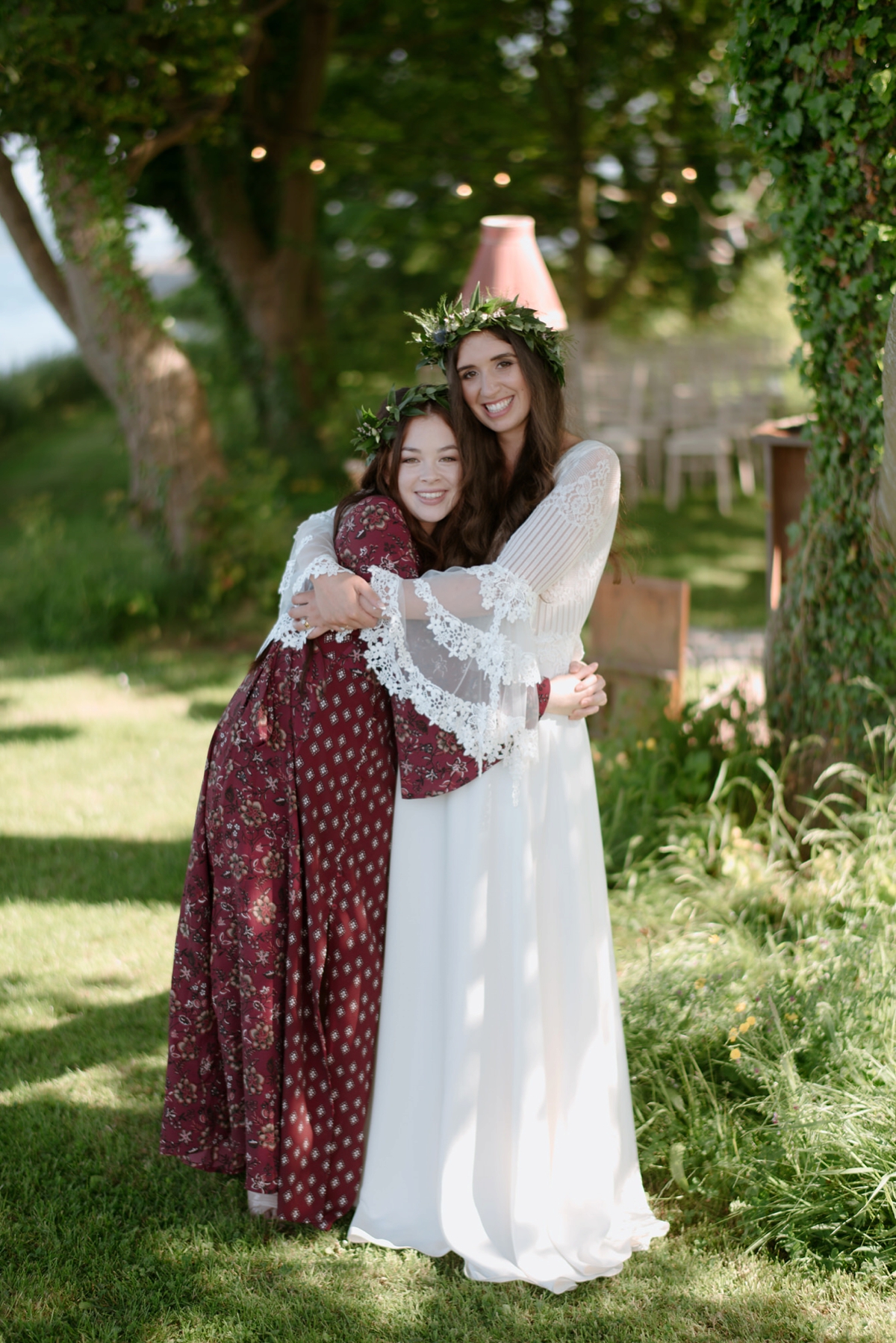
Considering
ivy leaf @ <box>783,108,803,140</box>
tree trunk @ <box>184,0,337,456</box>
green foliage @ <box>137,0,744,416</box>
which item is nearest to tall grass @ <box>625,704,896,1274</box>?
ivy leaf @ <box>783,108,803,140</box>

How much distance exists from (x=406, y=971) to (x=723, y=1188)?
92 cm

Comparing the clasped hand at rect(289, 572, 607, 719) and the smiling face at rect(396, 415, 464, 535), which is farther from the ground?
the smiling face at rect(396, 415, 464, 535)

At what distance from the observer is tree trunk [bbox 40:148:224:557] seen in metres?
6.66

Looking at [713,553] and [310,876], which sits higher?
[713,553]

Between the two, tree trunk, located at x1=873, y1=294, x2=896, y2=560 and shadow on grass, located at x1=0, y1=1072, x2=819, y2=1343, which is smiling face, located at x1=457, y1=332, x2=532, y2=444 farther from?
shadow on grass, located at x1=0, y1=1072, x2=819, y2=1343

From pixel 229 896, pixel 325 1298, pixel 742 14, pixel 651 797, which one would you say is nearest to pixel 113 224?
pixel 742 14

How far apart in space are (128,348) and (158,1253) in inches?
225

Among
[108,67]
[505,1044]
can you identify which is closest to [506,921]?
[505,1044]

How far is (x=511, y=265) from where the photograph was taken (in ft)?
16.3

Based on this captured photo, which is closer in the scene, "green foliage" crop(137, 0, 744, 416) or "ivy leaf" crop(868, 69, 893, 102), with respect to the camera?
"ivy leaf" crop(868, 69, 893, 102)

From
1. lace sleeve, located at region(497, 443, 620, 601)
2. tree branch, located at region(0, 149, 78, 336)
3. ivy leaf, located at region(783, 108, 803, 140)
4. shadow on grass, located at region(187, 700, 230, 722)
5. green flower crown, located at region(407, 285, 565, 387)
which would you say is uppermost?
tree branch, located at region(0, 149, 78, 336)

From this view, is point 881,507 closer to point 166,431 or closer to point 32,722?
point 32,722

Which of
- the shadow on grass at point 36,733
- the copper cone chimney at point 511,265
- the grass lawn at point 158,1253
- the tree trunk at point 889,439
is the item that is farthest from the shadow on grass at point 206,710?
the tree trunk at point 889,439

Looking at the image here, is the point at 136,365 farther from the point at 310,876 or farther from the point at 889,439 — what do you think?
the point at 889,439
